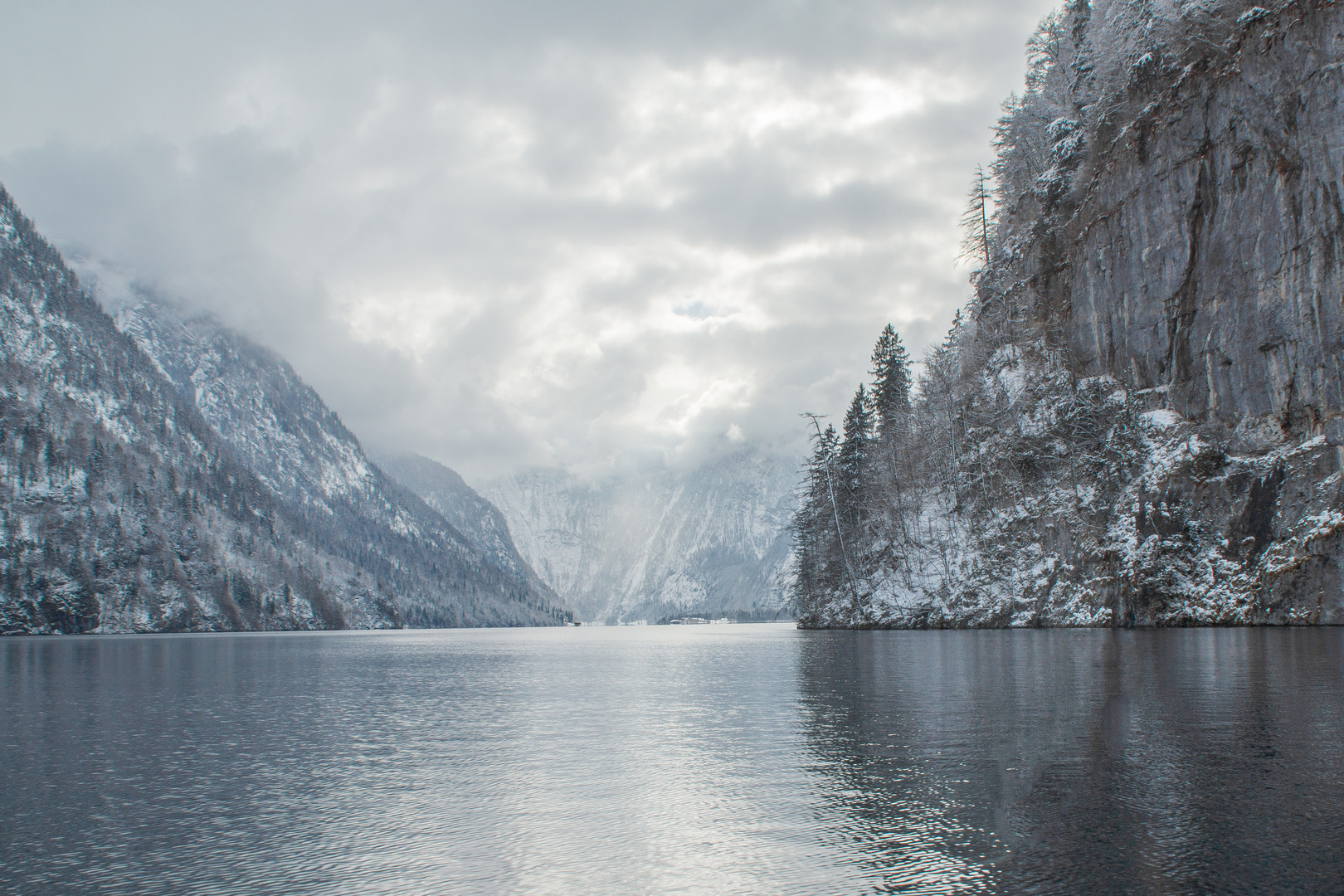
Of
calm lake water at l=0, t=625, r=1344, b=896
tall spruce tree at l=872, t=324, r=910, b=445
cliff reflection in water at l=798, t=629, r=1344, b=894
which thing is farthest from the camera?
tall spruce tree at l=872, t=324, r=910, b=445

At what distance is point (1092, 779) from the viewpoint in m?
11.7

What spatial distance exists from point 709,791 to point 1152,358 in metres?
68.6

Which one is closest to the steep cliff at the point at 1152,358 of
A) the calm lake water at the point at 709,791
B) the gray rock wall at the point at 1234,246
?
the gray rock wall at the point at 1234,246

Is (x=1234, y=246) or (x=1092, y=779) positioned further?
(x=1234, y=246)

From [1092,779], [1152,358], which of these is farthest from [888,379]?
[1092,779]

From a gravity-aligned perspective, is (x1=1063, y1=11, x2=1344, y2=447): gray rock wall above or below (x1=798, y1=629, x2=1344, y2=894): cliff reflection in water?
above

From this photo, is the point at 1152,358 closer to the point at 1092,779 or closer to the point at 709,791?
the point at 1092,779

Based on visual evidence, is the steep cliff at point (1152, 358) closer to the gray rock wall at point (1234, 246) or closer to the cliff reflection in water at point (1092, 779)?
the gray rock wall at point (1234, 246)

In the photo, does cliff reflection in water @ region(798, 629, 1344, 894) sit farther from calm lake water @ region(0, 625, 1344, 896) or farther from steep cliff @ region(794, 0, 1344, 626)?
steep cliff @ region(794, 0, 1344, 626)

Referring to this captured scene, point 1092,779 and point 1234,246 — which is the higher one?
point 1234,246

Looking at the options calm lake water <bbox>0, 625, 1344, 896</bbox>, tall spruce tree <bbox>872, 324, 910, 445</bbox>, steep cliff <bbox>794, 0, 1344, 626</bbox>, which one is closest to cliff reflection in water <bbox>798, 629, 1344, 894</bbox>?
calm lake water <bbox>0, 625, 1344, 896</bbox>

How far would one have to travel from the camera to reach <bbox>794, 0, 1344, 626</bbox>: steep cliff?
56562 millimetres

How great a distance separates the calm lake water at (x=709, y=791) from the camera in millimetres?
8258

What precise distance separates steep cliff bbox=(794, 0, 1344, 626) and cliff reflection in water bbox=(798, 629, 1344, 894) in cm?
3802
